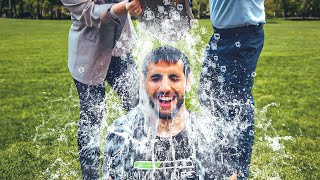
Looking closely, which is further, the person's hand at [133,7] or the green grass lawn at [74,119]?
the green grass lawn at [74,119]

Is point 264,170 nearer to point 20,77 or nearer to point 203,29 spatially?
point 203,29

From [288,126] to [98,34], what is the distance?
6.86ft

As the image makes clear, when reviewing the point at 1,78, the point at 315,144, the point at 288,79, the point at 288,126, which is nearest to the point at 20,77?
the point at 1,78

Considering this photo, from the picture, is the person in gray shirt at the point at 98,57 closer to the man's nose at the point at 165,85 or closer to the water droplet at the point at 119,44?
the water droplet at the point at 119,44

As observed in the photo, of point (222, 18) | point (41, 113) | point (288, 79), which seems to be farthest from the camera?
point (288, 79)

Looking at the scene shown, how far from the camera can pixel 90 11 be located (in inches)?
78.7

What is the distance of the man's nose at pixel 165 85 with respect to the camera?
196cm

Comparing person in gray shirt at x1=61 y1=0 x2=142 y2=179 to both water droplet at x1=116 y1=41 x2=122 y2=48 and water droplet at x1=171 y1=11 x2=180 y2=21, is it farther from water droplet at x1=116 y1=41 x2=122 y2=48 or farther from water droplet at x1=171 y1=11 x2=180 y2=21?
water droplet at x1=171 y1=11 x2=180 y2=21

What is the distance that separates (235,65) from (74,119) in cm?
191

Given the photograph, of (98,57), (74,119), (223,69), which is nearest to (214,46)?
(223,69)

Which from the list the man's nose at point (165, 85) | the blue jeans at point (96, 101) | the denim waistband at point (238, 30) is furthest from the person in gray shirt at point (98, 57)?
the denim waistband at point (238, 30)

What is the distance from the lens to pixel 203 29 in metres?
2.17

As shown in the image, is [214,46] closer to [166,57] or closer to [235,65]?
[235,65]

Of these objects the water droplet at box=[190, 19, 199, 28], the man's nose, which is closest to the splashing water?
the water droplet at box=[190, 19, 199, 28]
